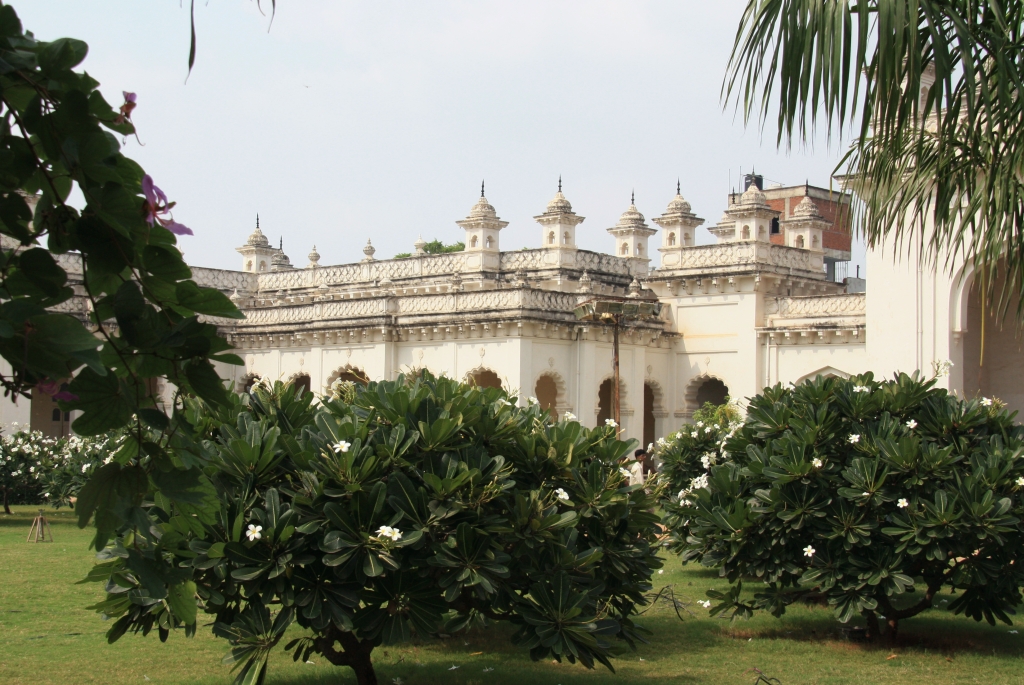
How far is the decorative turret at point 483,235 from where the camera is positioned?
25.8 m

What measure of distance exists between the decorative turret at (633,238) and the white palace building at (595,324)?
32 mm

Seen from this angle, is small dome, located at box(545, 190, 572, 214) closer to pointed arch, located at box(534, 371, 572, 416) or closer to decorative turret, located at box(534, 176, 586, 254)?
decorative turret, located at box(534, 176, 586, 254)

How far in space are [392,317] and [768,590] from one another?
16.9 m

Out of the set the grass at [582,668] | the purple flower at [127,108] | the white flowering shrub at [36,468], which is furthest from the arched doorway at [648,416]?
the purple flower at [127,108]

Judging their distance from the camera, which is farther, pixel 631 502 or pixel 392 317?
pixel 392 317

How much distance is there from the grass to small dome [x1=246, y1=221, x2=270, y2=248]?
24.1 meters

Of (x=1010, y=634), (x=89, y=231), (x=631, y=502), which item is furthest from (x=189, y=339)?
(x=1010, y=634)

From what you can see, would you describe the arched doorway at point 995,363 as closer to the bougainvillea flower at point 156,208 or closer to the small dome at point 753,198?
the small dome at point 753,198

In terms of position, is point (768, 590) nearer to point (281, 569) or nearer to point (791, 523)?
point (791, 523)

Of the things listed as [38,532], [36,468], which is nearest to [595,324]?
[36,468]

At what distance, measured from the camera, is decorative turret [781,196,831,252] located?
25.3 meters

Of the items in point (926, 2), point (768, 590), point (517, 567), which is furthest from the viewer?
point (768, 590)

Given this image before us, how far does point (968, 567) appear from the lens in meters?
6.89

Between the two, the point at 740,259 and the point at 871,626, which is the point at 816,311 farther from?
the point at 871,626
